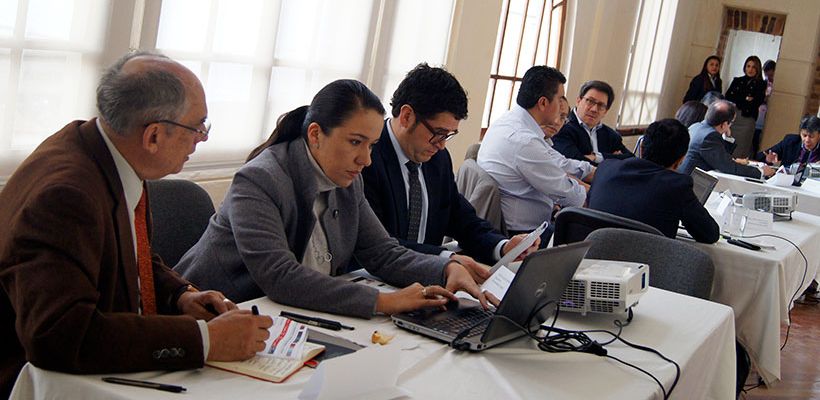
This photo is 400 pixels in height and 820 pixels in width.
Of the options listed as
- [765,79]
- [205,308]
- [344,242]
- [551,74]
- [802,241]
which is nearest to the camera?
[205,308]

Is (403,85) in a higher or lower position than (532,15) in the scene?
lower

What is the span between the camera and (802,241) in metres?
4.20

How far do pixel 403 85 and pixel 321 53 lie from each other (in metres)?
2.02

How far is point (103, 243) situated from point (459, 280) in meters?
1.02

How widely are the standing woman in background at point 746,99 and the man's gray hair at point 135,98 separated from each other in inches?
459

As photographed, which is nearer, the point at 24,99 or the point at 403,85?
the point at 403,85

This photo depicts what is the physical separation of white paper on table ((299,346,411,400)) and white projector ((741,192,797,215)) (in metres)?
3.50

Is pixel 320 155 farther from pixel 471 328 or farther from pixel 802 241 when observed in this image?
pixel 802 241

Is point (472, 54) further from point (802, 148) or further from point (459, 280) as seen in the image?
point (459, 280)

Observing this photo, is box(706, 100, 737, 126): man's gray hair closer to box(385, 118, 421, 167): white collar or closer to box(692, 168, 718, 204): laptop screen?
box(692, 168, 718, 204): laptop screen

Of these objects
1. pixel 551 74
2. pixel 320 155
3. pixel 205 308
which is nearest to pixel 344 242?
pixel 320 155

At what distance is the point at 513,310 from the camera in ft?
6.44

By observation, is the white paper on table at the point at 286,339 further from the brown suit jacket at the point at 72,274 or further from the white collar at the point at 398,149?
the white collar at the point at 398,149

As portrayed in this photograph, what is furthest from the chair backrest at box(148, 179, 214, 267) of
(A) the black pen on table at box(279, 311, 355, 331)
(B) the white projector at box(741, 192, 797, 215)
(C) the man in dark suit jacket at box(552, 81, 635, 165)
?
(C) the man in dark suit jacket at box(552, 81, 635, 165)
